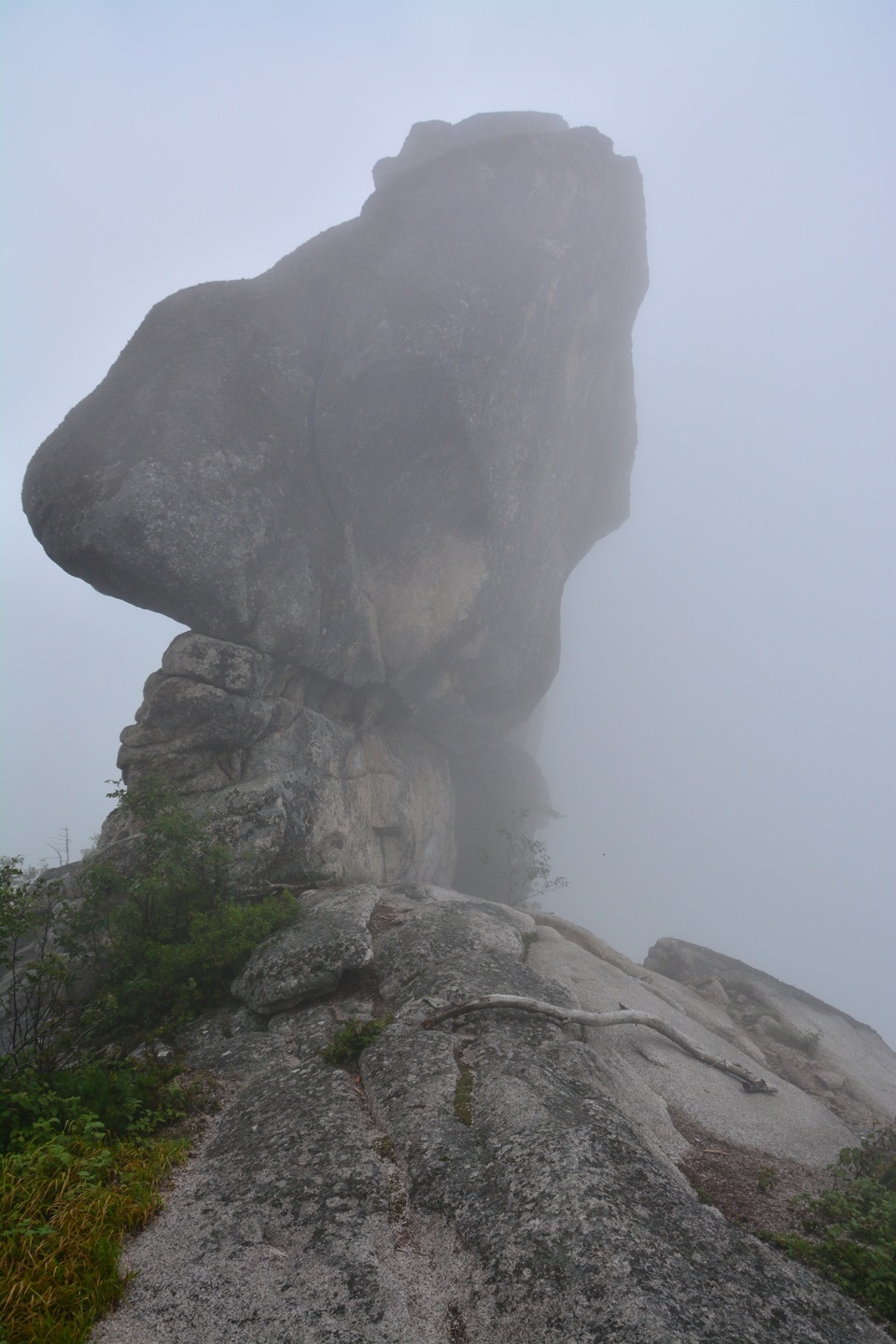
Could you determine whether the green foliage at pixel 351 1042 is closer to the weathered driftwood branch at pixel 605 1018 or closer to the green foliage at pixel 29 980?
the weathered driftwood branch at pixel 605 1018

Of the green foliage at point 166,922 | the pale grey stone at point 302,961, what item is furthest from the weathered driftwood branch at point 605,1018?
the green foliage at point 166,922

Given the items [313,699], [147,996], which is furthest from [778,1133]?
[313,699]

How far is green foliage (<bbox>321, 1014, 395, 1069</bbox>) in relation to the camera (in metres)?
8.89

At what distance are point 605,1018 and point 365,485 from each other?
1910cm

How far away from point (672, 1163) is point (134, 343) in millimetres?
23636

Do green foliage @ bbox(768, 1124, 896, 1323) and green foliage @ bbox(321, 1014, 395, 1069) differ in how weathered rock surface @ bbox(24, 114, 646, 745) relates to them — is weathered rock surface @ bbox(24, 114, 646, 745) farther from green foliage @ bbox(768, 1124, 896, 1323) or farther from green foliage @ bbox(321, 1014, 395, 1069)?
green foliage @ bbox(768, 1124, 896, 1323)

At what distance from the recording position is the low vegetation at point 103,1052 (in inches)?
197

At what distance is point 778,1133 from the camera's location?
31.4 feet

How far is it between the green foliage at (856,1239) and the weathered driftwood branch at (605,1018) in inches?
134

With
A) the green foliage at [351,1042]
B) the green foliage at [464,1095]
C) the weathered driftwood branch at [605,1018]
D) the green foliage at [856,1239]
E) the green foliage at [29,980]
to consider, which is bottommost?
the green foliage at [29,980]

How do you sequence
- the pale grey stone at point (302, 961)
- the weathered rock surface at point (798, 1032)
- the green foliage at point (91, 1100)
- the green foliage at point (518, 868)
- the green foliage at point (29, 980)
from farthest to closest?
1. the green foliage at point (518, 868)
2. the weathered rock surface at point (798, 1032)
3. the pale grey stone at point (302, 961)
4. the green foliage at point (29, 980)
5. the green foliage at point (91, 1100)

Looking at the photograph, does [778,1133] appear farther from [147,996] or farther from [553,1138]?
[147,996]

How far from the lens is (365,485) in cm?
2375

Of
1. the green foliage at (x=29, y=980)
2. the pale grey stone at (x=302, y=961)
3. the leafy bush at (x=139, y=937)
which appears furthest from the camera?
the pale grey stone at (x=302, y=961)
